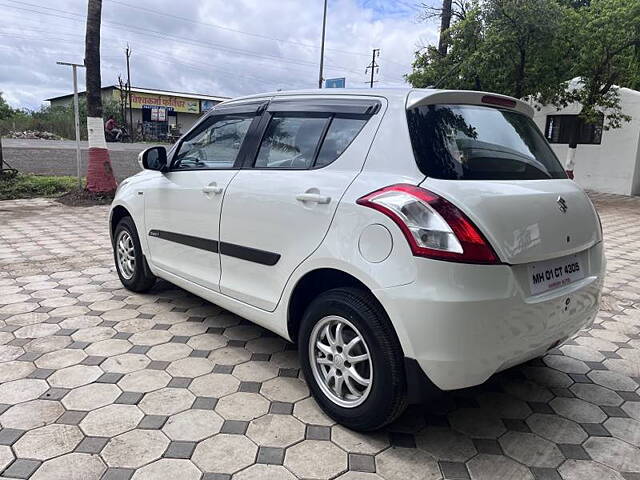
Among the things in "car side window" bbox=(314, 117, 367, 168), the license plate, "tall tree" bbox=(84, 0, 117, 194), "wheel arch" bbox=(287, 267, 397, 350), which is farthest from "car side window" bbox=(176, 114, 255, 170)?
"tall tree" bbox=(84, 0, 117, 194)

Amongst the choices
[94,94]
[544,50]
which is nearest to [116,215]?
[94,94]

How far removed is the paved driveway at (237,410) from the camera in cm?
223

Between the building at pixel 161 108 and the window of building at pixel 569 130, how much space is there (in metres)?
31.2

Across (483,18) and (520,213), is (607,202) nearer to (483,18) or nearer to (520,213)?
(483,18)

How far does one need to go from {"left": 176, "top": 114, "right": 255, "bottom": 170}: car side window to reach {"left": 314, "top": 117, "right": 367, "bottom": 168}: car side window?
2.51 ft

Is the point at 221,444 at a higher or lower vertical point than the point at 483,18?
lower

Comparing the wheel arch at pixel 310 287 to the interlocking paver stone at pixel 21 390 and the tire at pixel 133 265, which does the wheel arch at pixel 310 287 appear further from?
the tire at pixel 133 265

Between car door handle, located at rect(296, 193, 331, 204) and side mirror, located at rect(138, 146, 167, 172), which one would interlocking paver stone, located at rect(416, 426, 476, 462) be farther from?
side mirror, located at rect(138, 146, 167, 172)

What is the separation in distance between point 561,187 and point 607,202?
42.7ft

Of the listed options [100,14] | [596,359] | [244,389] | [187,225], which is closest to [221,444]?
[244,389]

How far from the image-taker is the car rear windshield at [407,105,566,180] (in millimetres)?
2295

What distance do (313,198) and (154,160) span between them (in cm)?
185

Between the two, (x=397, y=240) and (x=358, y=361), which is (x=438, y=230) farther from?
(x=358, y=361)

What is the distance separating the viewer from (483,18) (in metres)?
12.3
